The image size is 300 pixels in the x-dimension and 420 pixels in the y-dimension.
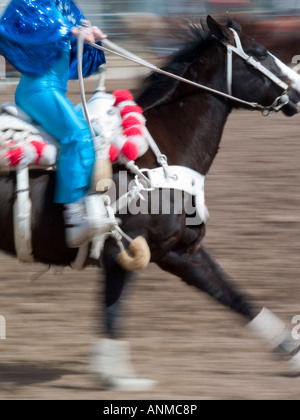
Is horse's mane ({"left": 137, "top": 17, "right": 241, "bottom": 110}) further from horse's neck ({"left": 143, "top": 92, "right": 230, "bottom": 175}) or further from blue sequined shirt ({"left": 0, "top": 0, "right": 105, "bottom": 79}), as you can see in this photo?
blue sequined shirt ({"left": 0, "top": 0, "right": 105, "bottom": 79})

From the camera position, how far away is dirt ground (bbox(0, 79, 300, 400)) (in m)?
4.02

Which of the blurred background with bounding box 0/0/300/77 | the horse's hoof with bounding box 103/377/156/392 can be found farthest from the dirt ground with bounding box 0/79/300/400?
the blurred background with bounding box 0/0/300/77

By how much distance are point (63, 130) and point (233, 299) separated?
1187mm

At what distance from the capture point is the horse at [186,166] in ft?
12.7

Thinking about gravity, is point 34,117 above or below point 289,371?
above

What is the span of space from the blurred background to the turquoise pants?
21.7ft

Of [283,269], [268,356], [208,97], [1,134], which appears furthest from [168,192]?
[283,269]

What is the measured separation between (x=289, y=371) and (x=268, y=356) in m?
0.21

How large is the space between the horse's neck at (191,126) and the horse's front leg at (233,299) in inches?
18.2

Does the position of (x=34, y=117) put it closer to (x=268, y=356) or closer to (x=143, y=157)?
(x=143, y=157)

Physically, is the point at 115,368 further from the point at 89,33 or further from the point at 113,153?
the point at 89,33

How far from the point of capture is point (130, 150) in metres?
3.76

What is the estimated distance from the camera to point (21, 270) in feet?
18.4

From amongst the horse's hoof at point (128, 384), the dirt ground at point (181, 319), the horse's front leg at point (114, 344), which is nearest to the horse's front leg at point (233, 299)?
the dirt ground at point (181, 319)
